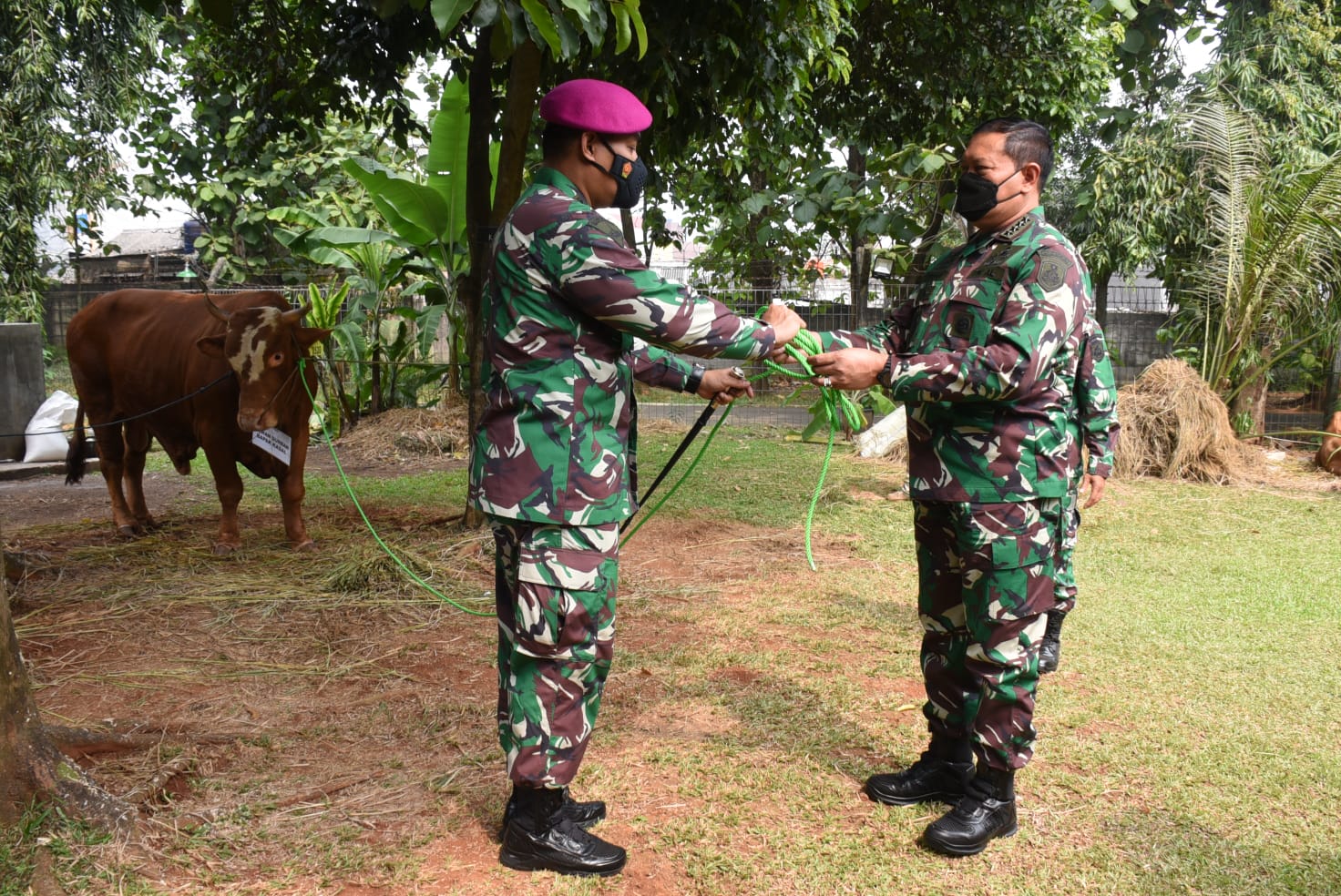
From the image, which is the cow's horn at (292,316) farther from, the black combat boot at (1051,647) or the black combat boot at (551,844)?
the black combat boot at (1051,647)

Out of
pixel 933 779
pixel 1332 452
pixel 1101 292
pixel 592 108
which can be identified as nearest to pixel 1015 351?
pixel 592 108

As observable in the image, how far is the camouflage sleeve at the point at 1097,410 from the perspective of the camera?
13.1 feet

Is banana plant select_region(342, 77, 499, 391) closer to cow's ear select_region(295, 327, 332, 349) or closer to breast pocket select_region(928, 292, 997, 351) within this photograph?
cow's ear select_region(295, 327, 332, 349)

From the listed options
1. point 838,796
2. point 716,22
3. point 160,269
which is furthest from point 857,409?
point 160,269

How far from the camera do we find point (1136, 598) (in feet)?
19.0

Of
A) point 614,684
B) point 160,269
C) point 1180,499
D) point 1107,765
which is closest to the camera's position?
point 1107,765

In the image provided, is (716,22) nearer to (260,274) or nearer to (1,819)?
(1,819)

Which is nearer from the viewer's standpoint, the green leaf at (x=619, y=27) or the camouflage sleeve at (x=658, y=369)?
the green leaf at (x=619, y=27)

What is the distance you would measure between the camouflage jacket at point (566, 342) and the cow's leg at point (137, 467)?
528cm

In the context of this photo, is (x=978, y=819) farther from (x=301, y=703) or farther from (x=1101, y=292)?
(x=1101, y=292)

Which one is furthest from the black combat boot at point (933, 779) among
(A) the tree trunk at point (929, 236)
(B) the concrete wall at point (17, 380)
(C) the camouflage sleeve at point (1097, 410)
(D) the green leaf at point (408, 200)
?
(B) the concrete wall at point (17, 380)

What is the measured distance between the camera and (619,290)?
270 centimetres

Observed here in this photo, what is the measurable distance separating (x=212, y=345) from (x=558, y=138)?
3975 mm

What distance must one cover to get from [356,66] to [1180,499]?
7350mm
